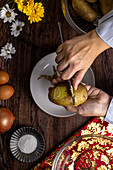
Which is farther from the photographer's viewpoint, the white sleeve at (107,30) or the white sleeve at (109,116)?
the white sleeve at (109,116)

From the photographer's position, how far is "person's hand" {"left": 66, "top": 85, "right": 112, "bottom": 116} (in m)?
0.81

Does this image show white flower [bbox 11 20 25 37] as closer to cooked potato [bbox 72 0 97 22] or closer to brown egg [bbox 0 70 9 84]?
brown egg [bbox 0 70 9 84]

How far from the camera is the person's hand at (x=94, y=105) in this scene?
807 millimetres

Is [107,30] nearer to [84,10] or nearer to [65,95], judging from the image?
[84,10]

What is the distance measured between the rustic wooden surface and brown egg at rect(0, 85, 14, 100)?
0.16ft

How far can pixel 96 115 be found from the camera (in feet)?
2.72

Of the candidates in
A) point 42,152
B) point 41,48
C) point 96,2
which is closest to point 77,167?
point 42,152

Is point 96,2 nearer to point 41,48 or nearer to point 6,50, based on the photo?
point 41,48

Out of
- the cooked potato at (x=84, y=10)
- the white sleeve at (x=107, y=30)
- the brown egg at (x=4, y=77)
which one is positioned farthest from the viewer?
the brown egg at (x=4, y=77)

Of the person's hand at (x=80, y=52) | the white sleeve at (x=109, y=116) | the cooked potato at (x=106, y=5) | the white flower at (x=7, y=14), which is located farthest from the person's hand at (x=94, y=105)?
the white flower at (x=7, y=14)

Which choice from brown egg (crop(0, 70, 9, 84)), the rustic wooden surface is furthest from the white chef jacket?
brown egg (crop(0, 70, 9, 84))

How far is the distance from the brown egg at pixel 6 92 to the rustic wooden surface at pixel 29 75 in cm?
5

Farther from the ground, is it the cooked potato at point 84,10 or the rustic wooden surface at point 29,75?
the cooked potato at point 84,10

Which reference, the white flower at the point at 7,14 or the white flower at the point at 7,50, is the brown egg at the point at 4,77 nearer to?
the white flower at the point at 7,50
